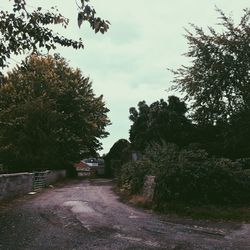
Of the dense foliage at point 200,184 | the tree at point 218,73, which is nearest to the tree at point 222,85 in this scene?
the tree at point 218,73

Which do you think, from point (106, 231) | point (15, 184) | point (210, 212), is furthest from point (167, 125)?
point (106, 231)

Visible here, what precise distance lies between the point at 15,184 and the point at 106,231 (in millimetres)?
12259

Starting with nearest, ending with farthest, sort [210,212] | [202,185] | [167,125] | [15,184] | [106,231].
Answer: [106,231]
[210,212]
[202,185]
[15,184]
[167,125]

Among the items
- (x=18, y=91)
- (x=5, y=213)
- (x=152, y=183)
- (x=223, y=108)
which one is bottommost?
(x=5, y=213)

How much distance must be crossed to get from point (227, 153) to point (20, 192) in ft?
57.5

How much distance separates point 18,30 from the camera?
11.9 m

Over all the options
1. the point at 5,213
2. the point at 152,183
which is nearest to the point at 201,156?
the point at 152,183

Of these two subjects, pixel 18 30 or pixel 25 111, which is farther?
pixel 25 111

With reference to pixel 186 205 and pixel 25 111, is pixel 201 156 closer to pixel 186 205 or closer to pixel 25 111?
pixel 186 205

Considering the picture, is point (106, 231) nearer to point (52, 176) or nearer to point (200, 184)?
point (200, 184)

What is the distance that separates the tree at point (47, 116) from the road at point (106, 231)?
70.5ft

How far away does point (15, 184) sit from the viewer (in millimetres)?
23109

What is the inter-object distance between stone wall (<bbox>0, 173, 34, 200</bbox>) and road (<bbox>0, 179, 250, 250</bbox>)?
10.5 feet

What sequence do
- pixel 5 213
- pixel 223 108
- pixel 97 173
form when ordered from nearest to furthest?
pixel 5 213 < pixel 223 108 < pixel 97 173
